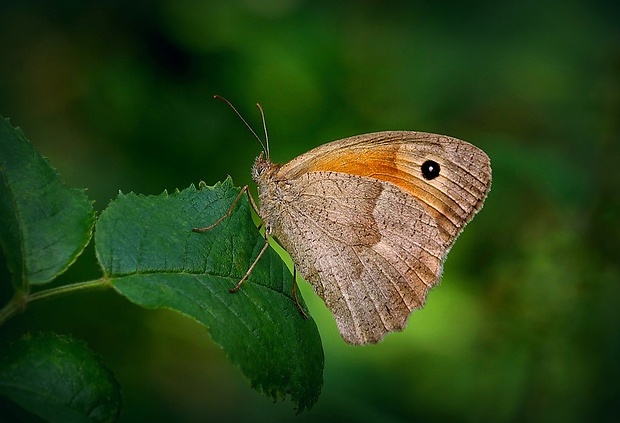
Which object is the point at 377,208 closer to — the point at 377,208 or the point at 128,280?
the point at 377,208

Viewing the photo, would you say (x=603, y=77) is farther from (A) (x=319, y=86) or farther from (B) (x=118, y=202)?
(B) (x=118, y=202)

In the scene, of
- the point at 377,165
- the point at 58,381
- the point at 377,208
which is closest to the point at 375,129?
the point at 377,165

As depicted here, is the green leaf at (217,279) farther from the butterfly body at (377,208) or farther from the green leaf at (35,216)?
the butterfly body at (377,208)

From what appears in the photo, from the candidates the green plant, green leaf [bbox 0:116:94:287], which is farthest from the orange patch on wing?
green leaf [bbox 0:116:94:287]

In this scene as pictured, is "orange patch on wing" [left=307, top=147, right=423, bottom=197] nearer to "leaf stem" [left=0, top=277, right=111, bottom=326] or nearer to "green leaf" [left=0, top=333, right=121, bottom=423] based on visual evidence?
"leaf stem" [left=0, top=277, right=111, bottom=326]

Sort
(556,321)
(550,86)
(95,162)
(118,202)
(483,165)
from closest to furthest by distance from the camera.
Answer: (118,202) < (483,165) < (556,321) < (95,162) < (550,86)

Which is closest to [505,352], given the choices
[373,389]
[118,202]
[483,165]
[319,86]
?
[373,389]

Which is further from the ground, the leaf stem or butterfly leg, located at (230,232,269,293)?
butterfly leg, located at (230,232,269,293)
